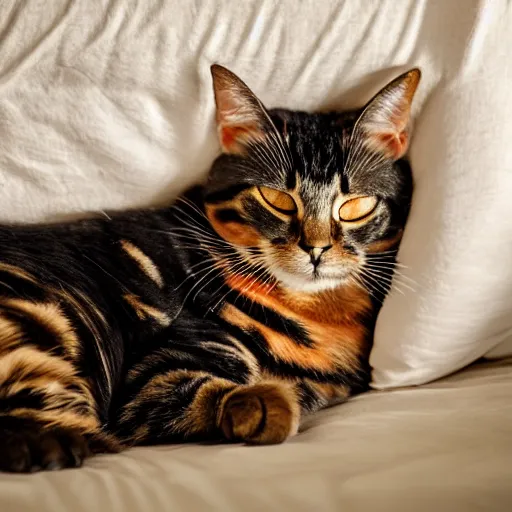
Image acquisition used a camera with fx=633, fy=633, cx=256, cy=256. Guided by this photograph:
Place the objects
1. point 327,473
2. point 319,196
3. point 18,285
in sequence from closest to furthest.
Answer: point 327,473, point 18,285, point 319,196

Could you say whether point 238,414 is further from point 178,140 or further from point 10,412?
point 178,140

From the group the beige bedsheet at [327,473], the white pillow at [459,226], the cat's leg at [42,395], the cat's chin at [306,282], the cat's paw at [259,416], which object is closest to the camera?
the beige bedsheet at [327,473]

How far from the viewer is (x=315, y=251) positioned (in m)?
1.15

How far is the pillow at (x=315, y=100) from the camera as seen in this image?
1.11 m

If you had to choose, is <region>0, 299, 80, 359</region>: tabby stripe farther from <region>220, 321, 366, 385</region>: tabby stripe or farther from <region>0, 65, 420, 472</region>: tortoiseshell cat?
<region>220, 321, 366, 385</region>: tabby stripe

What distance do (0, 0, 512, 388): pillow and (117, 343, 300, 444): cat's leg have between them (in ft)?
0.93

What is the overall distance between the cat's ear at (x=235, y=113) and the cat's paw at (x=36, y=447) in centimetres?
61

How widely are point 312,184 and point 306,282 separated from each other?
7.3 inches

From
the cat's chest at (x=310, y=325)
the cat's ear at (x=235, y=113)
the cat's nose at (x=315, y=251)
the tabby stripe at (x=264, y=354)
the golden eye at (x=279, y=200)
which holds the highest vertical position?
the cat's ear at (x=235, y=113)

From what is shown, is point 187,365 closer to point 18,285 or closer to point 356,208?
point 18,285

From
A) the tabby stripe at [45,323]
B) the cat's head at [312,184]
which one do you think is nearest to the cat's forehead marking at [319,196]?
the cat's head at [312,184]

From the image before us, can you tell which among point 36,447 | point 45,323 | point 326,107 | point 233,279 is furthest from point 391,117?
point 36,447

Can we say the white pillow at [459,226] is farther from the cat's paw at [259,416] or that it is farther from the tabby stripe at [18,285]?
the tabby stripe at [18,285]

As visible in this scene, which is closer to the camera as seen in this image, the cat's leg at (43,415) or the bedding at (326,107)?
the cat's leg at (43,415)
